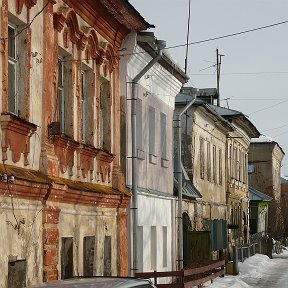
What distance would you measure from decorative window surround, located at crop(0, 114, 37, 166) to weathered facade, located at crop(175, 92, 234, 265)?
1381 cm

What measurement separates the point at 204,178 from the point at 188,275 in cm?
1203

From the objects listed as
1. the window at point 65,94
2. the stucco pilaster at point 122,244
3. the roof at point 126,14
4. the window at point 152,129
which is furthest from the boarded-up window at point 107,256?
the window at point 152,129

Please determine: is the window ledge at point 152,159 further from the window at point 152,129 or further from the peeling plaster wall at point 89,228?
the peeling plaster wall at point 89,228

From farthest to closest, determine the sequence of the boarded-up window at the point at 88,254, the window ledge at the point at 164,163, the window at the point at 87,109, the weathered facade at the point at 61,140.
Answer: the window ledge at the point at 164,163
the window at the point at 87,109
the boarded-up window at the point at 88,254
the weathered facade at the point at 61,140

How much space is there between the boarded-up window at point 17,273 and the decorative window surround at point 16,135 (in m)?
1.33

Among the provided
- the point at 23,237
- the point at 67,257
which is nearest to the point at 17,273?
the point at 23,237

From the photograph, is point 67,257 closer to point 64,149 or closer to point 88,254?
point 88,254

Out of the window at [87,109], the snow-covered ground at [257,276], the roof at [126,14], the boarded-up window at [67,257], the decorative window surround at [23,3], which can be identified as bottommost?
the snow-covered ground at [257,276]

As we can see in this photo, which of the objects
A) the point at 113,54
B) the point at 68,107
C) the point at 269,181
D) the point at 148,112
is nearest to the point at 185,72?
the point at 148,112

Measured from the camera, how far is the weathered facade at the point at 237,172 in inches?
1514

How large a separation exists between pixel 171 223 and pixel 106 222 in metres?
6.88

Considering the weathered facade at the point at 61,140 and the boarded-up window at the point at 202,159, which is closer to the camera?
the weathered facade at the point at 61,140

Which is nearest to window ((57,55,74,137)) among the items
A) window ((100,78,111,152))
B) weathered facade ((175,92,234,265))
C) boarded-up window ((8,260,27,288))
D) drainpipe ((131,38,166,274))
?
window ((100,78,111,152))

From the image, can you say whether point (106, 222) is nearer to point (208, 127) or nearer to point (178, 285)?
point (178, 285)
